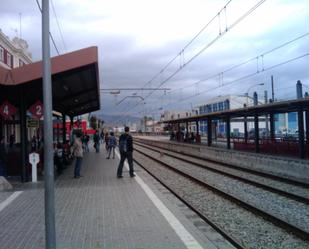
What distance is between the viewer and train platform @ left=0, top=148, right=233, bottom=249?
7.28m

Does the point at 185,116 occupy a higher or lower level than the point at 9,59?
lower

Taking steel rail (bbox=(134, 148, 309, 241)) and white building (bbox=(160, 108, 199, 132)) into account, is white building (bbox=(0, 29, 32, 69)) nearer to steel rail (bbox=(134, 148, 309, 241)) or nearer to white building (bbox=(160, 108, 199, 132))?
white building (bbox=(160, 108, 199, 132))

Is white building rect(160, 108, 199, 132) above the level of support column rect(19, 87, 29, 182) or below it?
above

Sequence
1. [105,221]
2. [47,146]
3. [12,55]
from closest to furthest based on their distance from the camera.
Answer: [47,146] → [105,221] → [12,55]

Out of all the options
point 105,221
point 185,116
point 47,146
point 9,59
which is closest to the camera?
point 47,146

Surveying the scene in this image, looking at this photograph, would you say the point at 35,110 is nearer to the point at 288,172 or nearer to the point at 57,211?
the point at 57,211

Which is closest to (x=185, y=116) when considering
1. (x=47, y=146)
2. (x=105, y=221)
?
(x=105, y=221)

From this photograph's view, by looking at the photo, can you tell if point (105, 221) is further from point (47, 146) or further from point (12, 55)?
point (12, 55)

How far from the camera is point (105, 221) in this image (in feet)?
29.2

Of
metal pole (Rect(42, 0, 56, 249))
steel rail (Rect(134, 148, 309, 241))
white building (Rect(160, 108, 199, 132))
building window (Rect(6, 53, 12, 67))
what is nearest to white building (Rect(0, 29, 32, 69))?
building window (Rect(6, 53, 12, 67))

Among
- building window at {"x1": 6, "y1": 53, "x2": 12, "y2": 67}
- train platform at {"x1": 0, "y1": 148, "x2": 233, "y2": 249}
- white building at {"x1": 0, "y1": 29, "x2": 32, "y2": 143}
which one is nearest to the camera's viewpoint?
train platform at {"x1": 0, "y1": 148, "x2": 233, "y2": 249}

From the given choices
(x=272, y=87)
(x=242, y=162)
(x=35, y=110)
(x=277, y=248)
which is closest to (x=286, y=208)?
(x=277, y=248)

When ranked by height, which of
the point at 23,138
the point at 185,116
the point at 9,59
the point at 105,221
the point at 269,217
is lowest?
the point at 269,217

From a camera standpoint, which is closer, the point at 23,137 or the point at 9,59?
the point at 23,137
